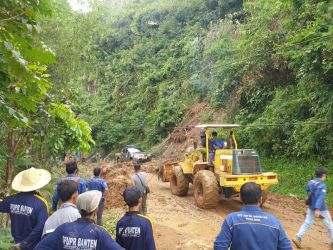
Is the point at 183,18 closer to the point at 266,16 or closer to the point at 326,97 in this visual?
the point at 266,16

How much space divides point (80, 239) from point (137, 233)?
2.75 feet

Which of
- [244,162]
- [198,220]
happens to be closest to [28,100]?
[198,220]

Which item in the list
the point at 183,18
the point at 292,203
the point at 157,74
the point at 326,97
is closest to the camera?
the point at 292,203

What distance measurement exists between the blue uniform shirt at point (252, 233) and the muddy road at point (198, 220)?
163 inches

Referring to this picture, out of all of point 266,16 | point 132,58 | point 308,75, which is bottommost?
point 308,75

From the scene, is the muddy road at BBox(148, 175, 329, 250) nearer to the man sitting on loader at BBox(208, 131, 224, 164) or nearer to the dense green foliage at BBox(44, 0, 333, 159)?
the man sitting on loader at BBox(208, 131, 224, 164)

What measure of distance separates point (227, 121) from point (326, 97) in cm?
883

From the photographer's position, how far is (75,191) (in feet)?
13.3

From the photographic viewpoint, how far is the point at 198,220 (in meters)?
10.1

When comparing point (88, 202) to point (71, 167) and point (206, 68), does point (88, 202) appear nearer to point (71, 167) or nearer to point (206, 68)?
point (71, 167)

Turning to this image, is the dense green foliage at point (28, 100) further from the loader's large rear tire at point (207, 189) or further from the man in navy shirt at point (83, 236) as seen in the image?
the loader's large rear tire at point (207, 189)

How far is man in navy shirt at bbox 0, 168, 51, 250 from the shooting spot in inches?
167

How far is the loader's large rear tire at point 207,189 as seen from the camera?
35.7 feet

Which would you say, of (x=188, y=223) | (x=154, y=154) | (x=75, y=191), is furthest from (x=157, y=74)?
(x=75, y=191)
